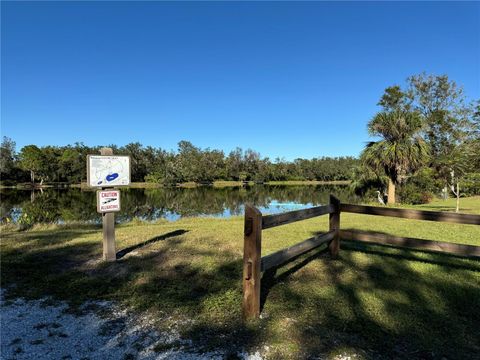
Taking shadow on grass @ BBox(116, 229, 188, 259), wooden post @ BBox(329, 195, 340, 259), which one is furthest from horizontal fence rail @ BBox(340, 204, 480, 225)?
shadow on grass @ BBox(116, 229, 188, 259)

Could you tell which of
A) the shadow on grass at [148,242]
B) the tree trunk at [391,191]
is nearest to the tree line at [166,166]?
the tree trunk at [391,191]

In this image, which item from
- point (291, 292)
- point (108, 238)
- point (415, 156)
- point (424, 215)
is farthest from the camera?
point (415, 156)

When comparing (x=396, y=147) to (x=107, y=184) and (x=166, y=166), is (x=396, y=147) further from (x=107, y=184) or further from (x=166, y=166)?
(x=166, y=166)

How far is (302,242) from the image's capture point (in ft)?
14.0

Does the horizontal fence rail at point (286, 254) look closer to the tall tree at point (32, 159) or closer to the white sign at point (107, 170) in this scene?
the white sign at point (107, 170)

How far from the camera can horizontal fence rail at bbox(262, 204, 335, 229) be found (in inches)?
135

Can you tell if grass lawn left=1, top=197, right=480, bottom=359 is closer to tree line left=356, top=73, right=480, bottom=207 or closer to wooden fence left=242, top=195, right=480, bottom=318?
wooden fence left=242, top=195, right=480, bottom=318

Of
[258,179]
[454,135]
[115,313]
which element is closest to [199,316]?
[115,313]

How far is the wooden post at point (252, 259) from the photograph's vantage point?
10.5 ft

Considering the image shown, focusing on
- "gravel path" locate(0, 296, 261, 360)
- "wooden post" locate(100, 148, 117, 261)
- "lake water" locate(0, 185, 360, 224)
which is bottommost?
"lake water" locate(0, 185, 360, 224)

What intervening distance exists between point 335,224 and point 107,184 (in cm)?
396

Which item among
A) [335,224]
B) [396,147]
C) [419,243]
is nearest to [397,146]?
[396,147]

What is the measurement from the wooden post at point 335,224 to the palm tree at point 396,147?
1514 centimetres

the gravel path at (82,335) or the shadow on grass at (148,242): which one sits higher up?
the shadow on grass at (148,242)
